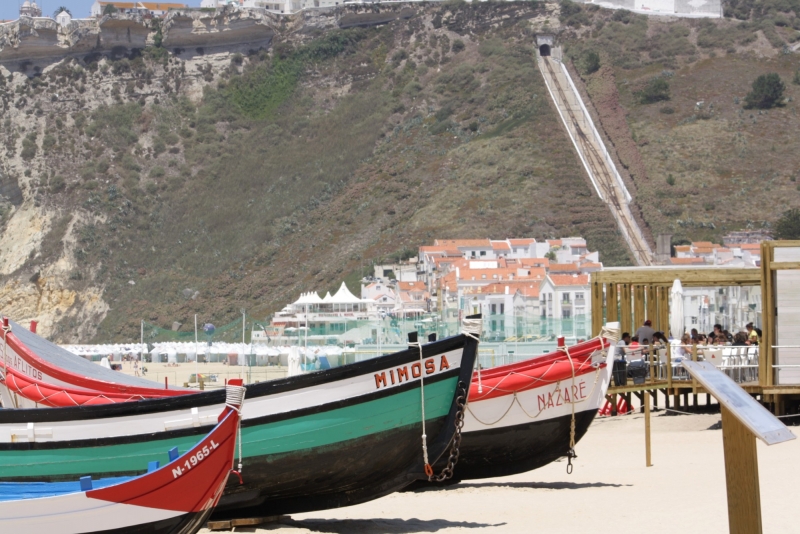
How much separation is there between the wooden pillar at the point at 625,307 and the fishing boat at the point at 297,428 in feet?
43.0

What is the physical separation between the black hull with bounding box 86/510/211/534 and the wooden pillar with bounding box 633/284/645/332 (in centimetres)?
1656

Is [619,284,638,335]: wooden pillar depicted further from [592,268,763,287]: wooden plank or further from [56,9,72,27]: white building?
[56,9,72,27]: white building

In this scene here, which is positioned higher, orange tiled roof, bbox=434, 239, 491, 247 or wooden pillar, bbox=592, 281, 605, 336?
orange tiled roof, bbox=434, 239, 491, 247

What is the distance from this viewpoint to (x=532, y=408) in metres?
15.2

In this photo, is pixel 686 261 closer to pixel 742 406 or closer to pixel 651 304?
pixel 651 304

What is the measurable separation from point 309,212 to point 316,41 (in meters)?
28.9

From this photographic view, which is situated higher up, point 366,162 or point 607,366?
point 366,162

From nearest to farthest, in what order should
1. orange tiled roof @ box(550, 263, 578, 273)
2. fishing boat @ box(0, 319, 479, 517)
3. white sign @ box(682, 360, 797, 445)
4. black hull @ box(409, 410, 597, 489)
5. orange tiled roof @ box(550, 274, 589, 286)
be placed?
white sign @ box(682, 360, 797, 445) → fishing boat @ box(0, 319, 479, 517) → black hull @ box(409, 410, 597, 489) → orange tiled roof @ box(550, 274, 589, 286) → orange tiled roof @ box(550, 263, 578, 273)

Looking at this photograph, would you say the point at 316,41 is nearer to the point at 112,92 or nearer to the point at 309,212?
the point at 112,92

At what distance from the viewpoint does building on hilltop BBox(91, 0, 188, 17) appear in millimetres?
105562

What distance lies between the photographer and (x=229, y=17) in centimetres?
10638

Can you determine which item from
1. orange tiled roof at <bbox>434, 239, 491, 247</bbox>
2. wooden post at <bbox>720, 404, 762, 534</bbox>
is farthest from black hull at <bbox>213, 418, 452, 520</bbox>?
orange tiled roof at <bbox>434, 239, 491, 247</bbox>

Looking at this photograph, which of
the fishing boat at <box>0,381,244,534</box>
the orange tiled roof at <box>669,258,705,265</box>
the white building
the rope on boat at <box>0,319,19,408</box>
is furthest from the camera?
the white building

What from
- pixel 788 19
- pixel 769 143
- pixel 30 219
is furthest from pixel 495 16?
pixel 30 219
